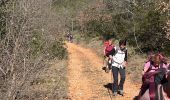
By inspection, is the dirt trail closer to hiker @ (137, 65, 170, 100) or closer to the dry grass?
the dry grass

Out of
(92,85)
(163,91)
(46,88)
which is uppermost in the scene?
(163,91)

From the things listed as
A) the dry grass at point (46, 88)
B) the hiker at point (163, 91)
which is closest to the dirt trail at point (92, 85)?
the dry grass at point (46, 88)

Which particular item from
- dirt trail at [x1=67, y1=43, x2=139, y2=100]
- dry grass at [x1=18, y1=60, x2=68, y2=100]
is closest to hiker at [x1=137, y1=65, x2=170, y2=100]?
dry grass at [x1=18, y1=60, x2=68, y2=100]

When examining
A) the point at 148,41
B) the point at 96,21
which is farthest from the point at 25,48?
the point at 96,21

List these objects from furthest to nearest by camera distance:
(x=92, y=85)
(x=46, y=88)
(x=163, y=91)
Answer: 1. (x=92, y=85)
2. (x=46, y=88)
3. (x=163, y=91)

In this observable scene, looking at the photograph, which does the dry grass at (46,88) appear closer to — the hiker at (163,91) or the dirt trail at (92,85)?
the dirt trail at (92,85)

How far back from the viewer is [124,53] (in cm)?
1179

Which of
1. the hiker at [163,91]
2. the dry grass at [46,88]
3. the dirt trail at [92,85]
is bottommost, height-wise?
the dirt trail at [92,85]

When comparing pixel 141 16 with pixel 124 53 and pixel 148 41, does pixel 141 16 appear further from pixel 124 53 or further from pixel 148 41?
pixel 124 53

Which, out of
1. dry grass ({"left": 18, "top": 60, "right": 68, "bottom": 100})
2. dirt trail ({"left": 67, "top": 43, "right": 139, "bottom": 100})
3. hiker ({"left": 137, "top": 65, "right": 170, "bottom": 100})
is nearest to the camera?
hiker ({"left": 137, "top": 65, "right": 170, "bottom": 100})

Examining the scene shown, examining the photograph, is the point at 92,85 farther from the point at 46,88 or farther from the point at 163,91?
the point at 163,91

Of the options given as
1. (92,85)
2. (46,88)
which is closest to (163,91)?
(46,88)

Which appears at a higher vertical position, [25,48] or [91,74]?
[25,48]

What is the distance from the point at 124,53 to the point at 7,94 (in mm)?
4648
